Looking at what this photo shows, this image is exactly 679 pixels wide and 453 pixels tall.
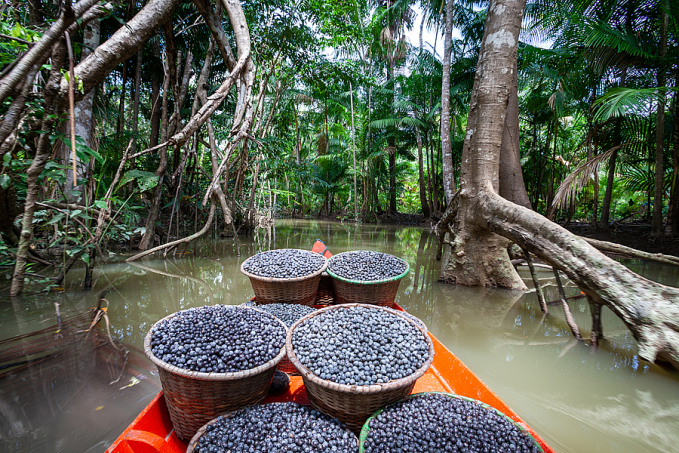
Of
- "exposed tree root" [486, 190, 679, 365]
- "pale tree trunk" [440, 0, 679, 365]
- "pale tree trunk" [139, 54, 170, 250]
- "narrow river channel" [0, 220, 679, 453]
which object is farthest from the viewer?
"pale tree trunk" [139, 54, 170, 250]

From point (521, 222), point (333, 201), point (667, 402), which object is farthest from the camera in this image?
point (333, 201)

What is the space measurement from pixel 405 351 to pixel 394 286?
998 mm

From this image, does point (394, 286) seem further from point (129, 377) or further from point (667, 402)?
point (129, 377)

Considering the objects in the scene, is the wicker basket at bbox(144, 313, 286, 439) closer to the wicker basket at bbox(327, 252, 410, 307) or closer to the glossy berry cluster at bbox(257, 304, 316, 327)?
the glossy berry cluster at bbox(257, 304, 316, 327)

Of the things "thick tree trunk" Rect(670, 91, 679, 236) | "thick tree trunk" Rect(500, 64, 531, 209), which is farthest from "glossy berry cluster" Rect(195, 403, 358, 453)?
"thick tree trunk" Rect(670, 91, 679, 236)

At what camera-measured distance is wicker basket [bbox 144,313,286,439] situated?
116 cm

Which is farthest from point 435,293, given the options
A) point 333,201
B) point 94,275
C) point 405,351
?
point 333,201

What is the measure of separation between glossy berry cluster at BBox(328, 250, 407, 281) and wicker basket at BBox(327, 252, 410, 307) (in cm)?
5

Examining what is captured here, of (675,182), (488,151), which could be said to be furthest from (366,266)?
(675,182)

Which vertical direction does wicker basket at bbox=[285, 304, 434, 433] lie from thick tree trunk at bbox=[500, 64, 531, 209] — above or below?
below

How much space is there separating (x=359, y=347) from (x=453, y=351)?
4.75 ft

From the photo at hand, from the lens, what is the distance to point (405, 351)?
1.36m

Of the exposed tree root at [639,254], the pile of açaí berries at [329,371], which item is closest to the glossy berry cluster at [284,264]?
the pile of açaí berries at [329,371]

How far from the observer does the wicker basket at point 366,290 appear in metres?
2.20
